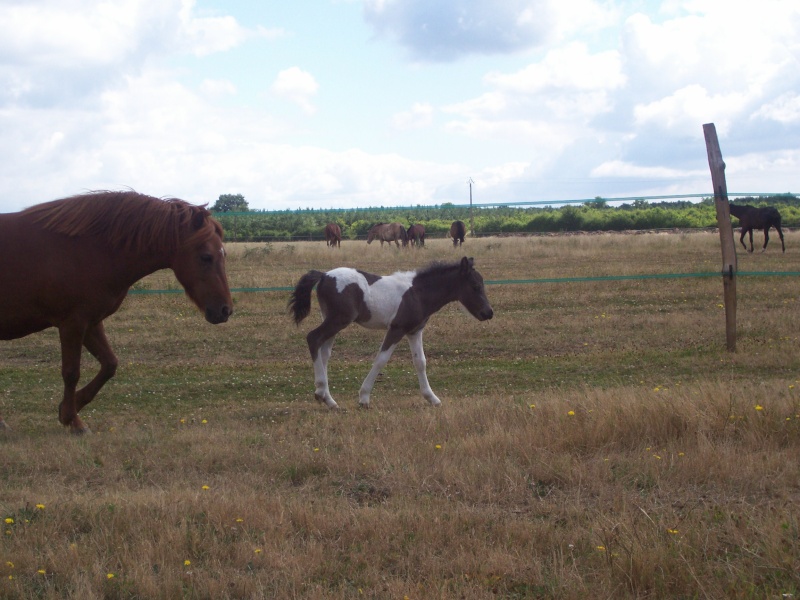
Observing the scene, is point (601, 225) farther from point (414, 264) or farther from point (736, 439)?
point (736, 439)

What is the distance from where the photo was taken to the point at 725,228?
1173 centimetres

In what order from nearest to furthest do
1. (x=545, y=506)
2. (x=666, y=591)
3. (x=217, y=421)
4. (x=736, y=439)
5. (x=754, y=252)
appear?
(x=666, y=591) < (x=545, y=506) < (x=736, y=439) < (x=217, y=421) < (x=754, y=252)

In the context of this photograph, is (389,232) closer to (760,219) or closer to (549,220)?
(549,220)

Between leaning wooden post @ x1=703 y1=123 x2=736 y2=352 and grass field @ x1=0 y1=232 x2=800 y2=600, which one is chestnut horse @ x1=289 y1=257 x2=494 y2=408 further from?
leaning wooden post @ x1=703 y1=123 x2=736 y2=352

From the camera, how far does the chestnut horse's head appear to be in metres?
7.22

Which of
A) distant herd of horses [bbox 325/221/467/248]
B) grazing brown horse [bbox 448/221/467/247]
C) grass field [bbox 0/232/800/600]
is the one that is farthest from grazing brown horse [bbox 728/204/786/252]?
grass field [bbox 0/232/800/600]

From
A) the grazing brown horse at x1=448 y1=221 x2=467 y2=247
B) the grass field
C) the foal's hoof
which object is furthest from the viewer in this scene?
the grazing brown horse at x1=448 y1=221 x2=467 y2=247

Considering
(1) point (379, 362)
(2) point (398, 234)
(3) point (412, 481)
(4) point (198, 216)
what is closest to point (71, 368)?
(4) point (198, 216)

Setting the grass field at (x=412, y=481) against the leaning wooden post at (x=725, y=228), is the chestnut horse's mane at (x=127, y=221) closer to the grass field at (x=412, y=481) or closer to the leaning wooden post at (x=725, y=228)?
the grass field at (x=412, y=481)

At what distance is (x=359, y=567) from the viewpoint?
4.12 m

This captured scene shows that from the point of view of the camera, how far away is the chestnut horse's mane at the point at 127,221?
7.16m

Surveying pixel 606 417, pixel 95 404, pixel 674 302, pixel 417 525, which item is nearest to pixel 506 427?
pixel 606 417

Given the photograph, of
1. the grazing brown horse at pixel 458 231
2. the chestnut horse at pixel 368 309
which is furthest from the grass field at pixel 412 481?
the grazing brown horse at pixel 458 231

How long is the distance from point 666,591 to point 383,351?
18.1 feet
